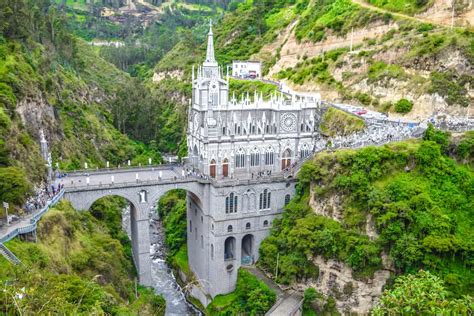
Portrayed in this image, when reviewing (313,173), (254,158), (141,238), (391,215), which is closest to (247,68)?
(254,158)

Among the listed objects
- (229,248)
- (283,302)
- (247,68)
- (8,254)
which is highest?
(247,68)

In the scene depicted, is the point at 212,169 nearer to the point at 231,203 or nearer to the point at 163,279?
the point at 231,203

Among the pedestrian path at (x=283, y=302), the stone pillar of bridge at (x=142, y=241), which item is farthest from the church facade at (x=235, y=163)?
the stone pillar of bridge at (x=142, y=241)

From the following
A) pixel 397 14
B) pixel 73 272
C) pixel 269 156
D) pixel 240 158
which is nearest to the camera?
pixel 73 272

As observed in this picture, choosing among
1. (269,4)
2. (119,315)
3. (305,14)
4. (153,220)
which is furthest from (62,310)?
(269,4)

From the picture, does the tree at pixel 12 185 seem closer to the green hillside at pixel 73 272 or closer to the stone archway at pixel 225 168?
the green hillside at pixel 73 272

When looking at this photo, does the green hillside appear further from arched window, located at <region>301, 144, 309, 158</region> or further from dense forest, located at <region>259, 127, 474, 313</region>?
arched window, located at <region>301, 144, 309, 158</region>
